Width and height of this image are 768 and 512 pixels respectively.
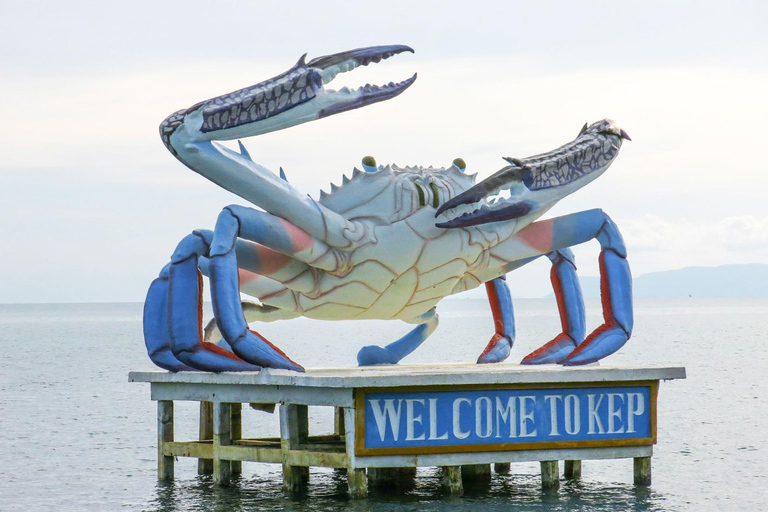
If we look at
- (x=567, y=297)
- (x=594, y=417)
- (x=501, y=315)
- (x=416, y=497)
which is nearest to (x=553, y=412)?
(x=594, y=417)

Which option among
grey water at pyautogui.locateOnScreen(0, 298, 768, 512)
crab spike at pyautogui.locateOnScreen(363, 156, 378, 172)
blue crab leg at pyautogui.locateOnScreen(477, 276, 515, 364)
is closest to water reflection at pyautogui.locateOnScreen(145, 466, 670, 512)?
grey water at pyautogui.locateOnScreen(0, 298, 768, 512)

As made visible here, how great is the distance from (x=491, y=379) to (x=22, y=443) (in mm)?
11765

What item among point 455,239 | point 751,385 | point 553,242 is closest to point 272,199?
point 455,239

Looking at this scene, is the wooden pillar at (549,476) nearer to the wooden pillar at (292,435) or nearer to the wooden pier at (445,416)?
the wooden pier at (445,416)

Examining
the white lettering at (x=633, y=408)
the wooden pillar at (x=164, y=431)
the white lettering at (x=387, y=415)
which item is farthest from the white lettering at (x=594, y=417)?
the wooden pillar at (x=164, y=431)

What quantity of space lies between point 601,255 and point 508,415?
224 centimetres

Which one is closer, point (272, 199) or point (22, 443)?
point (272, 199)

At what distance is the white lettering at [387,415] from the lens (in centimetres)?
1231

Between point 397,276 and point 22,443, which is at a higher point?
point 397,276

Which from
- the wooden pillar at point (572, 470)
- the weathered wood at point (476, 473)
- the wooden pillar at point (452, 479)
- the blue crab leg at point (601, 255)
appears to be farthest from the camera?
the wooden pillar at point (572, 470)

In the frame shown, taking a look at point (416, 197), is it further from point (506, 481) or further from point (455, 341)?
point (455, 341)

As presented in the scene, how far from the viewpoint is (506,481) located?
14.8 meters

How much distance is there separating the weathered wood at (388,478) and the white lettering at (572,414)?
2012 millimetres

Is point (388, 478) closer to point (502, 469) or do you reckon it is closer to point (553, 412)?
point (502, 469)
